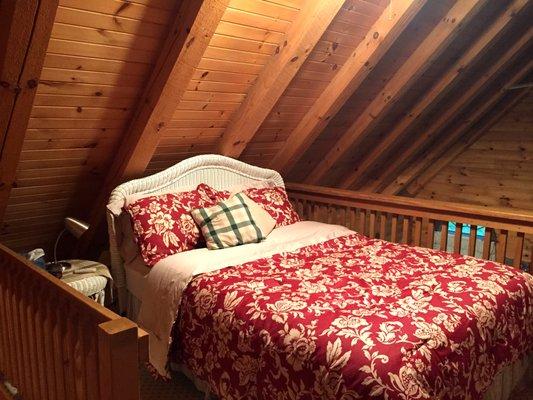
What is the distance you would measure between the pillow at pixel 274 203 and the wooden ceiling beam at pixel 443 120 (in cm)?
182

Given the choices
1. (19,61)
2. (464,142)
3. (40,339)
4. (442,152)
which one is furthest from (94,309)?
(464,142)

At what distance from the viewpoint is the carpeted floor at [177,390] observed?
7.09 feet

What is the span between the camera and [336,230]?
2.87m

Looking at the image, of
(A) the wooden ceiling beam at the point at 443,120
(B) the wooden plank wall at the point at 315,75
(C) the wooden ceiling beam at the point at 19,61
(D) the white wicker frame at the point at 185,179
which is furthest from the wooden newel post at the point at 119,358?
(A) the wooden ceiling beam at the point at 443,120

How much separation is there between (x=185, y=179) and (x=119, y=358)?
71.6 inches

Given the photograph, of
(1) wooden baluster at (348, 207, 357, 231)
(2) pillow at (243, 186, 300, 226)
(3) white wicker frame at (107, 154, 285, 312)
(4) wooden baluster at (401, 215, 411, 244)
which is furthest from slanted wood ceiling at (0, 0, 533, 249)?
(4) wooden baluster at (401, 215, 411, 244)

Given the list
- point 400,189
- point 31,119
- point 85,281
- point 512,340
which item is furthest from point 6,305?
point 400,189

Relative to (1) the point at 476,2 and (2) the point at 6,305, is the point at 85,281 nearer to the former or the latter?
(2) the point at 6,305

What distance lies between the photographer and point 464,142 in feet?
15.4

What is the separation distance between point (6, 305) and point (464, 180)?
443cm

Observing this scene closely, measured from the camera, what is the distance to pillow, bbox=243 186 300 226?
9.83 feet

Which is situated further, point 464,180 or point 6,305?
point 464,180

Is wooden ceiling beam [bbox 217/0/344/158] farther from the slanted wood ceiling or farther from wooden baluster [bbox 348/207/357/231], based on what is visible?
wooden baluster [bbox 348/207/357/231]

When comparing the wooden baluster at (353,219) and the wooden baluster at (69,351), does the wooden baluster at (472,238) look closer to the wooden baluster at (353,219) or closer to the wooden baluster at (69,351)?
the wooden baluster at (353,219)
